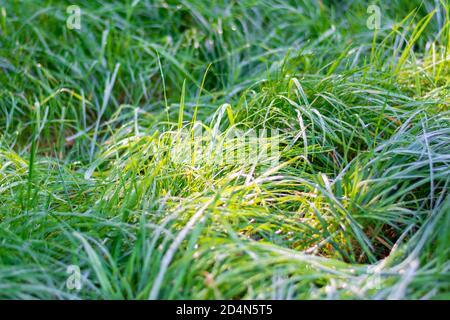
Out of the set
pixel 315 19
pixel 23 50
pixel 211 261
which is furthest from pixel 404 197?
pixel 23 50

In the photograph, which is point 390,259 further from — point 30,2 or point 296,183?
point 30,2

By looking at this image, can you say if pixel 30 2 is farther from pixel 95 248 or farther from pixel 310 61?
pixel 95 248

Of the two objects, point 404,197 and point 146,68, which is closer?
point 404,197

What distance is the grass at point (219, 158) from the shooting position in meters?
1.74

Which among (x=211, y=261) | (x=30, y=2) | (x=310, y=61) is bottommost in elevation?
(x=211, y=261)

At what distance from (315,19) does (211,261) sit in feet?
6.14

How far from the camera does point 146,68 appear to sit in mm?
3127

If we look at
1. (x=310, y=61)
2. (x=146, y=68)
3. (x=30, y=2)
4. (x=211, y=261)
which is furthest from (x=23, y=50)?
(x=211, y=261)

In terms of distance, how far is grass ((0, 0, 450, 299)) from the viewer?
174cm

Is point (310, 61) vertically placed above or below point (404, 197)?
above

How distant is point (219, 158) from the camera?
2.21 metres
